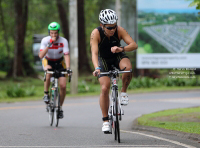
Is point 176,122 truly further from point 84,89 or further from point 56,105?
point 84,89

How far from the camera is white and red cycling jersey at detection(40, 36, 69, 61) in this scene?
11.0 m

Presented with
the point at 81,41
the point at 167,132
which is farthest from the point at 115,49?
the point at 81,41

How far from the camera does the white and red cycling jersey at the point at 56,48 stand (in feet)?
36.1

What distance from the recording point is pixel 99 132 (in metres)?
9.94

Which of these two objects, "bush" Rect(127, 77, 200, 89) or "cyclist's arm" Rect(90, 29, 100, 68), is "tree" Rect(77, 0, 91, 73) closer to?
"bush" Rect(127, 77, 200, 89)

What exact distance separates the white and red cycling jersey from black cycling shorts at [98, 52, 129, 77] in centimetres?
260

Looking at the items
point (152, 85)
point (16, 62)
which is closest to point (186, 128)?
point (152, 85)

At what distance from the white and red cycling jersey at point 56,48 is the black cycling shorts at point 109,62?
2.60 metres

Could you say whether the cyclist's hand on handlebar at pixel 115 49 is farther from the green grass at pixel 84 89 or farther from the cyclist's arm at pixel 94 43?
the green grass at pixel 84 89

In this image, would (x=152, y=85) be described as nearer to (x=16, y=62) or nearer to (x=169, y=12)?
(x=169, y=12)

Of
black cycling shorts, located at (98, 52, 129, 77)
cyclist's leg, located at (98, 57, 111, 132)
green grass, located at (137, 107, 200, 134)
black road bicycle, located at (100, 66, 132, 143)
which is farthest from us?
green grass, located at (137, 107, 200, 134)

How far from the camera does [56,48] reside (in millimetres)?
11164

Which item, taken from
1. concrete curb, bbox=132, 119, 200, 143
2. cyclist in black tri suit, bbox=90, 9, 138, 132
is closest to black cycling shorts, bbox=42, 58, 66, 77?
concrete curb, bbox=132, 119, 200, 143

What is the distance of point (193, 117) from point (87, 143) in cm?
394
